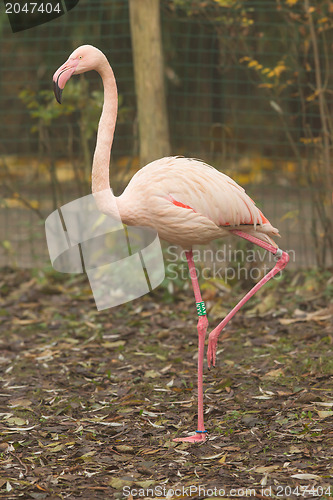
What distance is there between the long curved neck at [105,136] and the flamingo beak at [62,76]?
0.52 ft

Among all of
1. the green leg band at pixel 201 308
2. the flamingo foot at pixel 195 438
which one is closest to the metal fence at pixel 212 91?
the green leg band at pixel 201 308

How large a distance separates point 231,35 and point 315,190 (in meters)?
1.63

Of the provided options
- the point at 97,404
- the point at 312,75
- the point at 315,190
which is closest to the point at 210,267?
the point at 315,190

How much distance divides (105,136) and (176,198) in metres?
0.51

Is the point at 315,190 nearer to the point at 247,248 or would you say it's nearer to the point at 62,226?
the point at 247,248

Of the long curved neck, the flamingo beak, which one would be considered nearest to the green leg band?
the long curved neck

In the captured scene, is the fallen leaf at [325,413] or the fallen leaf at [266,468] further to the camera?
the fallen leaf at [325,413]

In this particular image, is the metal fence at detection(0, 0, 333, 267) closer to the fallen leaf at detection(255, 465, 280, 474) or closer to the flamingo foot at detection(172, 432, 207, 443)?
the flamingo foot at detection(172, 432, 207, 443)

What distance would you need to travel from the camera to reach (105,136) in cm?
379

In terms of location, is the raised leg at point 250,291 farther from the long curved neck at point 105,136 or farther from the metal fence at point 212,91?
the metal fence at point 212,91

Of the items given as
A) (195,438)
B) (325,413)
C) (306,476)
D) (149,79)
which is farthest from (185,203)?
(149,79)

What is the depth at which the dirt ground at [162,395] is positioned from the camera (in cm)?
326

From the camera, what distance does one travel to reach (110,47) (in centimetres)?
687

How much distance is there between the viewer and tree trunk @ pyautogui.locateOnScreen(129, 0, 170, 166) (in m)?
6.25
